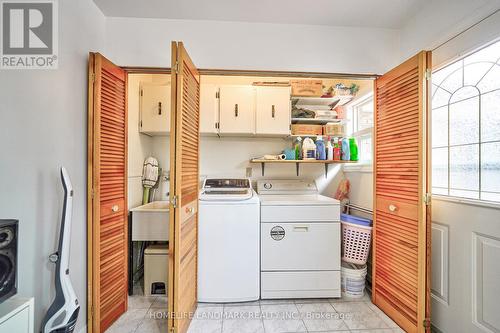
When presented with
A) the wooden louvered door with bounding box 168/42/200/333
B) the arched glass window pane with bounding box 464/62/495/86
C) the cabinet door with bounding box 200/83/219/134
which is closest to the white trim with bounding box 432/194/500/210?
the arched glass window pane with bounding box 464/62/495/86

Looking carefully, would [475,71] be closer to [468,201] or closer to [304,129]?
[468,201]

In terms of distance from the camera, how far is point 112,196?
5.67 ft

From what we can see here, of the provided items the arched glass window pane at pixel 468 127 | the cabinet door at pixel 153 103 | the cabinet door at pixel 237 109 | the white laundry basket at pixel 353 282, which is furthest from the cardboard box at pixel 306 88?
the white laundry basket at pixel 353 282

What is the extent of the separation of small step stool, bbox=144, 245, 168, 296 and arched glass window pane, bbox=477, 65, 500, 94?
2753mm

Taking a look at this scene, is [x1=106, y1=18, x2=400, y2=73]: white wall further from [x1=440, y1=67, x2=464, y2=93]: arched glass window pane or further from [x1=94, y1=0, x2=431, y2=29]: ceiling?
[x1=440, y1=67, x2=464, y2=93]: arched glass window pane

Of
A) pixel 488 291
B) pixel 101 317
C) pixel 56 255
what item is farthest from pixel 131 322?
pixel 488 291

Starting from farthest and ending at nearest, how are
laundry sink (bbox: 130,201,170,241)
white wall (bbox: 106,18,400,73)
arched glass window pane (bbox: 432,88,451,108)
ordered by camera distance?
laundry sink (bbox: 130,201,170,241) → white wall (bbox: 106,18,400,73) → arched glass window pane (bbox: 432,88,451,108)

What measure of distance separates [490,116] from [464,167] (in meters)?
0.35

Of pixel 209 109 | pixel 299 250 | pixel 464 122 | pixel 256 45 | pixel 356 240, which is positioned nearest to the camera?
pixel 464 122

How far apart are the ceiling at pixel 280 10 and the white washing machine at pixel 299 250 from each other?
161 centimetres

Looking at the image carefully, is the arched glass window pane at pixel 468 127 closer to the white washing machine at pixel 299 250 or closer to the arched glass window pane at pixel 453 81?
the arched glass window pane at pixel 453 81

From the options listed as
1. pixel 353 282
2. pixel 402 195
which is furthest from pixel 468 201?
pixel 353 282

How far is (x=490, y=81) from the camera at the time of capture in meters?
1.35

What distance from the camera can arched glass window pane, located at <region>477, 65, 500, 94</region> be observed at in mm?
1312
